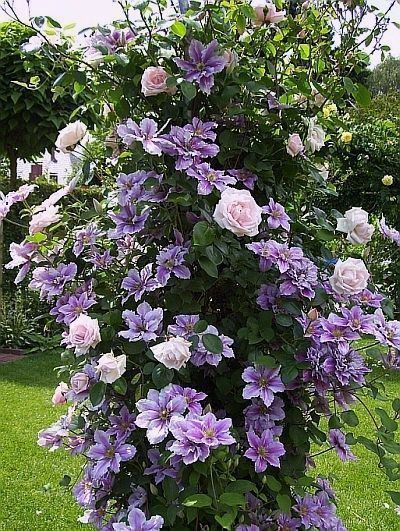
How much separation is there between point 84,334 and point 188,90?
52cm

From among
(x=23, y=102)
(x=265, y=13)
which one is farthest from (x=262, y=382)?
(x=23, y=102)

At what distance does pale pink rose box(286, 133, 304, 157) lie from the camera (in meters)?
1.56

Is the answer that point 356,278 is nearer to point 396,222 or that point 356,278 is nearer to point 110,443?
point 110,443

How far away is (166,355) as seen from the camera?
134 cm

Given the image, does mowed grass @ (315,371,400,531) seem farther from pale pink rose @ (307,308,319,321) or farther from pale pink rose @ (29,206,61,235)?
pale pink rose @ (29,206,61,235)

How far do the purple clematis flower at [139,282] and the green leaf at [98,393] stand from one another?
0.18 m

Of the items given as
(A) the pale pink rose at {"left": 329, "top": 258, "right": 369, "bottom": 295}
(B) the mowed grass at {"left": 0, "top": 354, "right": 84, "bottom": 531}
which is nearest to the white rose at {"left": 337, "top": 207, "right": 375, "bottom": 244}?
(A) the pale pink rose at {"left": 329, "top": 258, "right": 369, "bottom": 295}

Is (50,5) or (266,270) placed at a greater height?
(50,5)

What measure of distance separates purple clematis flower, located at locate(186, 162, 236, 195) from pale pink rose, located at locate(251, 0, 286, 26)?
Answer: 371 millimetres

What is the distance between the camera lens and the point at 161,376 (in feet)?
4.52

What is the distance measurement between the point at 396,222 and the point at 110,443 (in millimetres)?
5277

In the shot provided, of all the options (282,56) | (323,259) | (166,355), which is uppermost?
(282,56)

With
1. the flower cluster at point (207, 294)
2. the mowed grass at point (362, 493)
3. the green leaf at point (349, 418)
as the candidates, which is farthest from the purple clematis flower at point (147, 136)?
the mowed grass at point (362, 493)

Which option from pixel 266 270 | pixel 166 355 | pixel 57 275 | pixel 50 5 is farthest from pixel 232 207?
pixel 50 5
